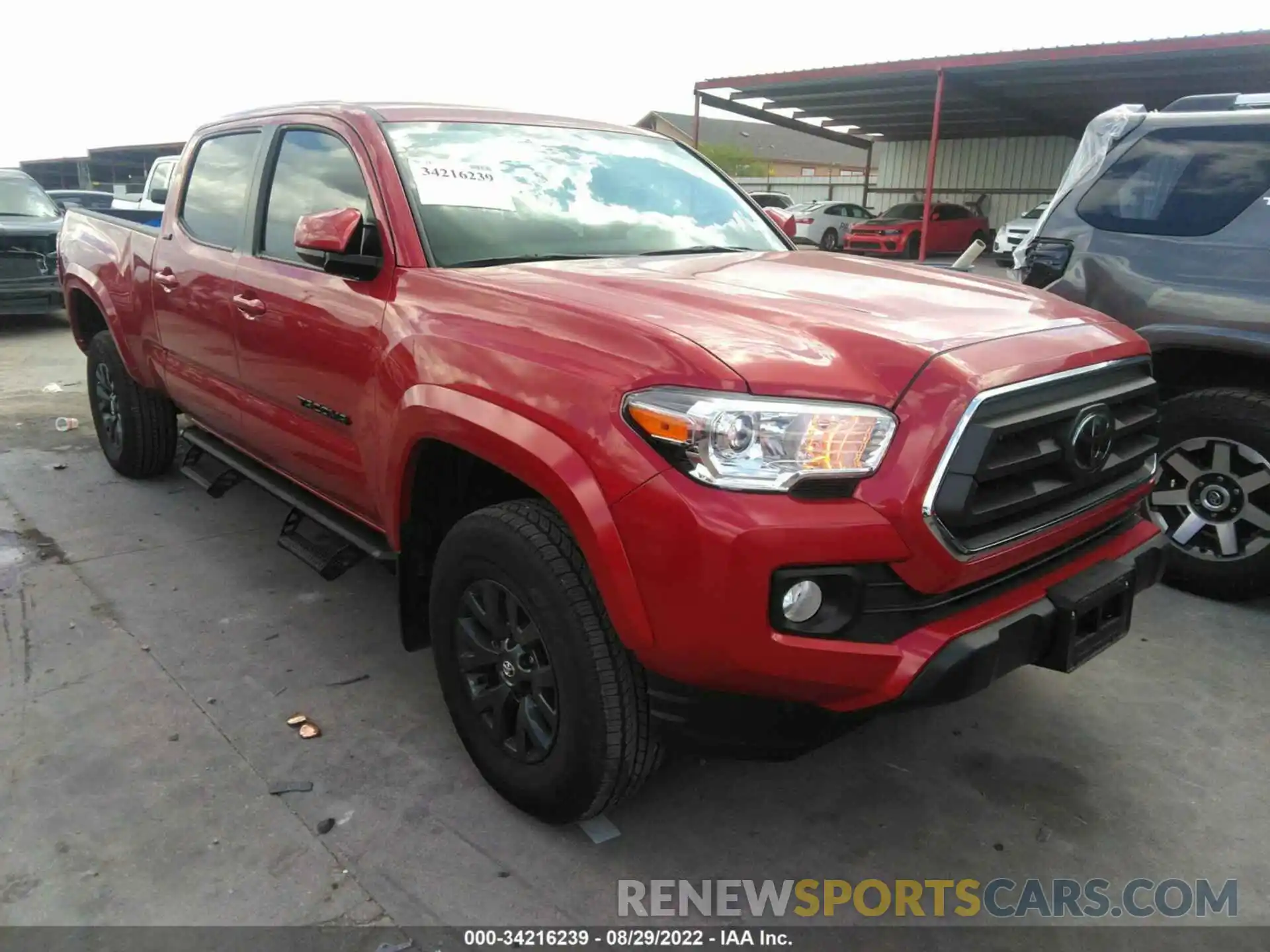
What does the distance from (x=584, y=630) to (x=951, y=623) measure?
827mm

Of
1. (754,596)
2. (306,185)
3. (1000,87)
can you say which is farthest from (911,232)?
(754,596)

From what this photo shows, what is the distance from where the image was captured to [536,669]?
2.43m

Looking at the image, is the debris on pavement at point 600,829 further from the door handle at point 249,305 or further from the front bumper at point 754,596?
the door handle at point 249,305

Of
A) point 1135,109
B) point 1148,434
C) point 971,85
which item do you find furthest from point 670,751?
point 971,85

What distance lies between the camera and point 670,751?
96.2 inches

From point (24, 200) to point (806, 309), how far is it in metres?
12.3

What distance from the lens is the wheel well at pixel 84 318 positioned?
5.54 m

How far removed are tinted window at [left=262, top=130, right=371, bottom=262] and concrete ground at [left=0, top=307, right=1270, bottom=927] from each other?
4.95ft

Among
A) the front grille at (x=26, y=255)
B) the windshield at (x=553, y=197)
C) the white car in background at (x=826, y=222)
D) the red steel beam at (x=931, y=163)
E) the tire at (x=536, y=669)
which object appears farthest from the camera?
the white car in background at (x=826, y=222)

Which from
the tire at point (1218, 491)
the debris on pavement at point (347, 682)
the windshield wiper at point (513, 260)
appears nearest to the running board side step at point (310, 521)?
the debris on pavement at point (347, 682)

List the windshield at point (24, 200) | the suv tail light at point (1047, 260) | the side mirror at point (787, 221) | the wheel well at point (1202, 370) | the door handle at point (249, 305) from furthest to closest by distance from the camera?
the side mirror at point (787, 221), the windshield at point (24, 200), the suv tail light at point (1047, 260), the wheel well at point (1202, 370), the door handle at point (249, 305)

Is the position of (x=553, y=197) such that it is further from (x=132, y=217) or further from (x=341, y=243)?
(x=132, y=217)

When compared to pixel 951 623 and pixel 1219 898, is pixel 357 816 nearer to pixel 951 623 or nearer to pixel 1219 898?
pixel 951 623

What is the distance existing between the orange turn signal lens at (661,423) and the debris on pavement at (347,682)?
72.9 inches
